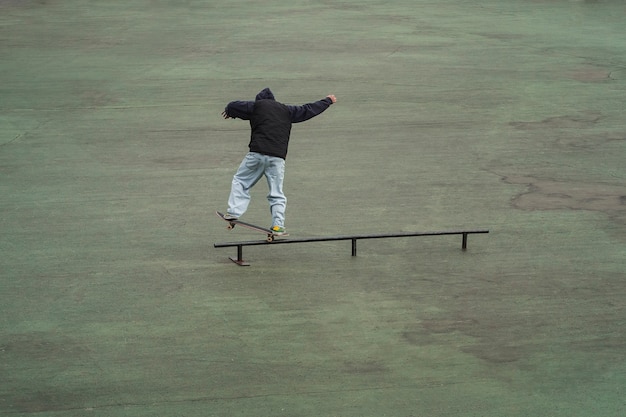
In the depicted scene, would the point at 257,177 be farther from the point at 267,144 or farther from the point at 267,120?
the point at 267,120

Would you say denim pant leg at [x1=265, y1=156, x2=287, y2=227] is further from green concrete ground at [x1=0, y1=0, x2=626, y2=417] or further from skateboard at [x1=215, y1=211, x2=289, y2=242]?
green concrete ground at [x1=0, y1=0, x2=626, y2=417]

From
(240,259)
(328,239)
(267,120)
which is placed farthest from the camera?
(267,120)

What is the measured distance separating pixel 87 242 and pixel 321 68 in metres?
10.3

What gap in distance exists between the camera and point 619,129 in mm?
17641

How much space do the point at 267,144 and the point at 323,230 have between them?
5.15 feet

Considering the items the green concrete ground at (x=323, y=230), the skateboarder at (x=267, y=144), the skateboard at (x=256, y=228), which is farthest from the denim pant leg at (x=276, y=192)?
the green concrete ground at (x=323, y=230)

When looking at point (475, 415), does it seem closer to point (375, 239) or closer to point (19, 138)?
point (375, 239)

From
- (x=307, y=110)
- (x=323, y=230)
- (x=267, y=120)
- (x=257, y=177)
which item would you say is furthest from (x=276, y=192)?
(x=323, y=230)

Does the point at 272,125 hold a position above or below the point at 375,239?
above

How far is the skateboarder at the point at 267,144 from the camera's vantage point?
471 inches

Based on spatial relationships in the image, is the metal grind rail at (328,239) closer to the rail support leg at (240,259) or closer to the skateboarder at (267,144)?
the rail support leg at (240,259)

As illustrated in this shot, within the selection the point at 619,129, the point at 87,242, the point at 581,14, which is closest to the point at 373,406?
the point at 87,242

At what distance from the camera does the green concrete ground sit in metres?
9.23

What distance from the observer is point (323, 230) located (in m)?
13.0
